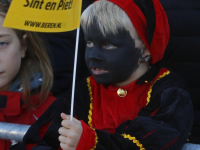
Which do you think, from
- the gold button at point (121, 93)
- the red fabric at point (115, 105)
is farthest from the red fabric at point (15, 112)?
the gold button at point (121, 93)

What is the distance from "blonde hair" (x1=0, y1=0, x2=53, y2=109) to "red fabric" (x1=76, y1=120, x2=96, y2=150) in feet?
2.18

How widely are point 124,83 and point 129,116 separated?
0.54 feet

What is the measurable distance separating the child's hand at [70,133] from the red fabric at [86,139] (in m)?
0.01

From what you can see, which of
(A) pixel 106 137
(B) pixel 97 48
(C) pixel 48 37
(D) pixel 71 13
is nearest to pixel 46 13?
(D) pixel 71 13

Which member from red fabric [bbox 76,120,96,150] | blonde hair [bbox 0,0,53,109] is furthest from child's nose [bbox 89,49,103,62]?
blonde hair [bbox 0,0,53,109]

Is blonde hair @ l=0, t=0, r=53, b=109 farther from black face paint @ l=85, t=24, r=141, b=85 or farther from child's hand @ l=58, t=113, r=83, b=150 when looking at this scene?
child's hand @ l=58, t=113, r=83, b=150

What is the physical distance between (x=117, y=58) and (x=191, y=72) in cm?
71

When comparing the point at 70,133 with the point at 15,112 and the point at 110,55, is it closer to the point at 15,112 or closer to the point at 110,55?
the point at 110,55

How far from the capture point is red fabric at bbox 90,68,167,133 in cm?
196

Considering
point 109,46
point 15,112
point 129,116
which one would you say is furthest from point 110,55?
point 15,112

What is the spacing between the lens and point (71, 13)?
1778 millimetres

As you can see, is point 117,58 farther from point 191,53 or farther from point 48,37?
point 48,37

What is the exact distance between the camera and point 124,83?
6.72ft

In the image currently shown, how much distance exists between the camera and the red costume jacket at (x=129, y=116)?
1738mm
